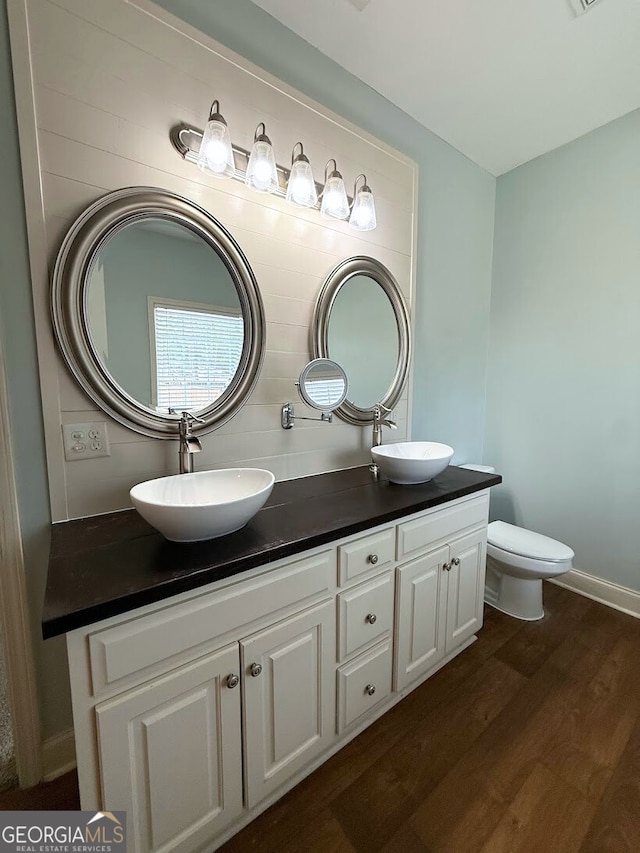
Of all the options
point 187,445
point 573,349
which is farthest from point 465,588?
point 573,349

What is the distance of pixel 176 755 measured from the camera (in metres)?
0.87

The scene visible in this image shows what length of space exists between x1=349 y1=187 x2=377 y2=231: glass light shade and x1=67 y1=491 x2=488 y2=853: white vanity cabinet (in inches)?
52.4

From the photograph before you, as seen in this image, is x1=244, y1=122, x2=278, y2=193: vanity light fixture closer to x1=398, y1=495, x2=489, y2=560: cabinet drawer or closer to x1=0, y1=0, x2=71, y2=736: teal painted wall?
x1=0, y1=0, x2=71, y2=736: teal painted wall

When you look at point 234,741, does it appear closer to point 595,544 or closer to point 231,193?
point 231,193

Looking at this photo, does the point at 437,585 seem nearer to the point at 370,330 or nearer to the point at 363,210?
the point at 370,330

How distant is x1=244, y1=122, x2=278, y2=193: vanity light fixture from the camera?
1316 millimetres

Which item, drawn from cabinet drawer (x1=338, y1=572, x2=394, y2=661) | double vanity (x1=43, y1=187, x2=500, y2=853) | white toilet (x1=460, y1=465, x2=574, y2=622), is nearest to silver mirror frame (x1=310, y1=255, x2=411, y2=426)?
double vanity (x1=43, y1=187, x2=500, y2=853)

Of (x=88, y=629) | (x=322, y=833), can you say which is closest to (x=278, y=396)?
(x=88, y=629)

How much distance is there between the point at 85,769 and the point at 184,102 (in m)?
1.96

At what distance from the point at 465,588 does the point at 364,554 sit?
769 mm

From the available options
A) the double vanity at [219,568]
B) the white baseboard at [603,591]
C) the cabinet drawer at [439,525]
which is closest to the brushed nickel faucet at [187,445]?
the double vanity at [219,568]

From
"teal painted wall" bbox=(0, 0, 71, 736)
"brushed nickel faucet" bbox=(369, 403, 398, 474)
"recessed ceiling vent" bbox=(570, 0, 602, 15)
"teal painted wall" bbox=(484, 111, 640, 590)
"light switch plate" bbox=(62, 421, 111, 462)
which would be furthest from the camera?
"teal painted wall" bbox=(484, 111, 640, 590)

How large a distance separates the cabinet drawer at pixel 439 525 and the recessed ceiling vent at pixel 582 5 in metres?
1.99

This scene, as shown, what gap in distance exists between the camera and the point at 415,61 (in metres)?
1.62
